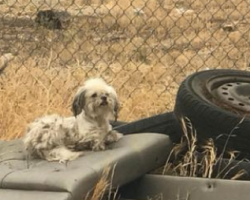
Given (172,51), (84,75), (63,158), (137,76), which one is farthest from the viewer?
(172,51)

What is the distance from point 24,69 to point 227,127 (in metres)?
3.51

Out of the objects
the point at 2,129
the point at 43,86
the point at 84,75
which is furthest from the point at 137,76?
the point at 2,129

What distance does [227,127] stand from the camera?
4.91 meters

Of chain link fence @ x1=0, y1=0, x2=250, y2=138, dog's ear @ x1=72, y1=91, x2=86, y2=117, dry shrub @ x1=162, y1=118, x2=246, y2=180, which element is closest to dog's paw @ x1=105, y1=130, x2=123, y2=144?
dog's ear @ x1=72, y1=91, x2=86, y2=117

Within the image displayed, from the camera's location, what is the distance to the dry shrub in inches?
191

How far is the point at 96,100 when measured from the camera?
4805 mm

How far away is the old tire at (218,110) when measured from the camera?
4910 millimetres

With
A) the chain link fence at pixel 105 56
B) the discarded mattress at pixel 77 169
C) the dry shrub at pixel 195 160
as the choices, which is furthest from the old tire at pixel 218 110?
the chain link fence at pixel 105 56

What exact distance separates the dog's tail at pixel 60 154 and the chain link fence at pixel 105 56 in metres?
1.20

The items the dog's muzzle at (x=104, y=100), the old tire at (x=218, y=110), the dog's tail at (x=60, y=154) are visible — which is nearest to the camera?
the dog's tail at (x=60, y=154)

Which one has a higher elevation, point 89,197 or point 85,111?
point 85,111

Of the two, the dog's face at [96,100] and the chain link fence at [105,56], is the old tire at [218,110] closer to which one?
the dog's face at [96,100]

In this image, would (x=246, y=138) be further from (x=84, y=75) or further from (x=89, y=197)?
(x=84, y=75)

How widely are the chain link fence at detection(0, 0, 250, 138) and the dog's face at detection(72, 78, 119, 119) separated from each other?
123cm
